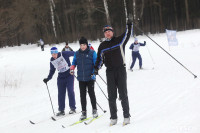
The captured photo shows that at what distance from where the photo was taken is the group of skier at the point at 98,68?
15.5 ft

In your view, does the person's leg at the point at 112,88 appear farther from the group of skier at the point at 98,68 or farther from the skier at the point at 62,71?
the skier at the point at 62,71

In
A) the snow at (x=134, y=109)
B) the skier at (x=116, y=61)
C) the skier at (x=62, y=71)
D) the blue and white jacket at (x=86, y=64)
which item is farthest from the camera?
the skier at (x=62, y=71)

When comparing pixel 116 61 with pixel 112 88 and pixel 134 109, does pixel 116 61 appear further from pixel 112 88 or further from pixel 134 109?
pixel 134 109

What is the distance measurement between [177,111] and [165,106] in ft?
2.62

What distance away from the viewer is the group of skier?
15.5 ft

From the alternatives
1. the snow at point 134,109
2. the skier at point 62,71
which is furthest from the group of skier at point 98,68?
the snow at point 134,109

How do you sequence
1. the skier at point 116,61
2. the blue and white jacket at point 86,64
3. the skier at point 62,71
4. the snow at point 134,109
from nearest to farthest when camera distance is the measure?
1. the snow at point 134,109
2. the skier at point 116,61
3. the blue and white jacket at point 86,64
4. the skier at point 62,71

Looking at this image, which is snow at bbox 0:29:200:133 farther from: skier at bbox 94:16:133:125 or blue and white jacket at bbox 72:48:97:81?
blue and white jacket at bbox 72:48:97:81

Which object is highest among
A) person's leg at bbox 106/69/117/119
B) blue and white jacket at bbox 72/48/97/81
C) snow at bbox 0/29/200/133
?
blue and white jacket at bbox 72/48/97/81

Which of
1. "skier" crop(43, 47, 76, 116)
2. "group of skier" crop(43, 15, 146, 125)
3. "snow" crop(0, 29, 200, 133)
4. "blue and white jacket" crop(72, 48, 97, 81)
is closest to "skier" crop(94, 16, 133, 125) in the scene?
"group of skier" crop(43, 15, 146, 125)

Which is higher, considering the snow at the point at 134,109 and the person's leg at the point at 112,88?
the person's leg at the point at 112,88

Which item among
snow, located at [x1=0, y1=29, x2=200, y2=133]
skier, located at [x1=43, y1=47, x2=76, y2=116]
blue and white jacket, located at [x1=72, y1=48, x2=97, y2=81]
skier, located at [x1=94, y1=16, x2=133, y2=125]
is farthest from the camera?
skier, located at [x1=43, y1=47, x2=76, y2=116]

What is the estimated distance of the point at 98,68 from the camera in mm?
5133

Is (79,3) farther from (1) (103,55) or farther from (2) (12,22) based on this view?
(1) (103,55)
